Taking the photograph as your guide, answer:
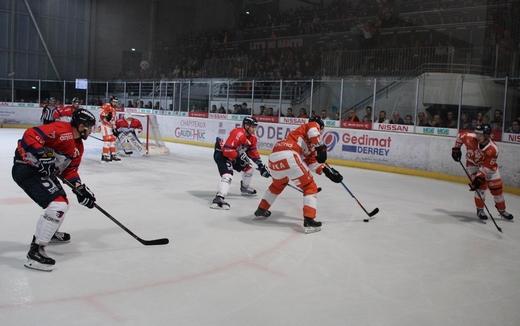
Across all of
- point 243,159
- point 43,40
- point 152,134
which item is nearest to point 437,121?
point 243,159

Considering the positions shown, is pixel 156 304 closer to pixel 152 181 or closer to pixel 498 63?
pixel 152 181

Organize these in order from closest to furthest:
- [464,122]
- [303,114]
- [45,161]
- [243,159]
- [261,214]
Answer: [45,161], [261,214], [243,159], [464,122], [303,114]

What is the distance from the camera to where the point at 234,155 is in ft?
22.4

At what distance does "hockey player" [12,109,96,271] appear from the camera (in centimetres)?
398

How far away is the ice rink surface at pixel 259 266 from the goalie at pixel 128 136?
4.88 m

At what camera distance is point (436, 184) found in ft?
33.2

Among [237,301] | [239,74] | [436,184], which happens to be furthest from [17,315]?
[239,74]

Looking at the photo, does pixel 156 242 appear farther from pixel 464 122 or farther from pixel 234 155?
pixel 464 122

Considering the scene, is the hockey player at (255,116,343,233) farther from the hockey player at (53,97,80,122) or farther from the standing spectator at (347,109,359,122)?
the standing spectator at (347,109,359,122)

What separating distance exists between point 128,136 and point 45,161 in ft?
28.6

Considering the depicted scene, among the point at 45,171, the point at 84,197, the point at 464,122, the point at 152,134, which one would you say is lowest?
the point at 84,197

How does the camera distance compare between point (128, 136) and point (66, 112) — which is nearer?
point (66, 112)

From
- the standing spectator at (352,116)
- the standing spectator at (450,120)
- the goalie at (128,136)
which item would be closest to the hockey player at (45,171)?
the goalie at (128,136)

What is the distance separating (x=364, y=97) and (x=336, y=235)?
8.27 metres
